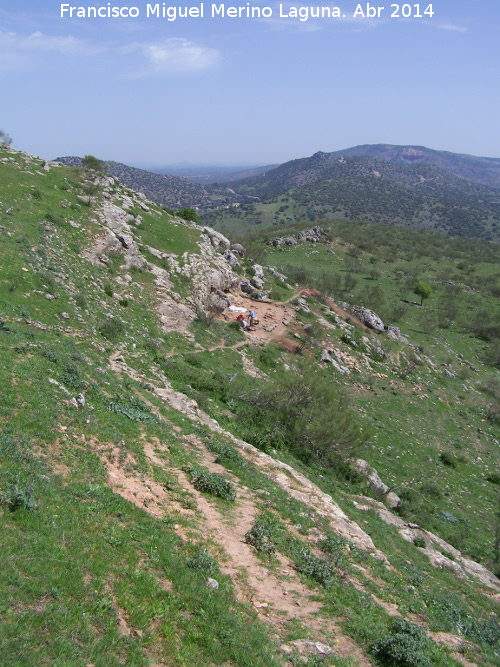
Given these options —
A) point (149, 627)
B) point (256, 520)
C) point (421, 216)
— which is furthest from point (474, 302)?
point (421, 216)

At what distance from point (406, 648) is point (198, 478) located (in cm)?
614

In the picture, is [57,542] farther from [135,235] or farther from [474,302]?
[474,302]

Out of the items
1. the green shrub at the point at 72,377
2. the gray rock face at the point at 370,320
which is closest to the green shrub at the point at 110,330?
the green shrub at the point at 72,377

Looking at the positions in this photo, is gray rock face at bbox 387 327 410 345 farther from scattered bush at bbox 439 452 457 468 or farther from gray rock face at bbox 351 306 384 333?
scattered bush at bbox 439 452 457 468

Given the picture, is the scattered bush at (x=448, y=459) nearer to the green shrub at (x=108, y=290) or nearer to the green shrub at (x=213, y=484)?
the green shrub at (x=213, y=484)

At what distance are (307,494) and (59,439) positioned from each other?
8673mm

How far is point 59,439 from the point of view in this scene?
9.25 metres

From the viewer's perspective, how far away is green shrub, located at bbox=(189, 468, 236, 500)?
34.8 feet

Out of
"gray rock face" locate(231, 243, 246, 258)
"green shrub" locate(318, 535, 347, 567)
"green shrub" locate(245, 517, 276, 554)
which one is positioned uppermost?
"gray rock face" locate(231, 243, 246, 258)

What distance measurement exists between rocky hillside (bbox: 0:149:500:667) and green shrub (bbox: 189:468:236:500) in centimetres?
5

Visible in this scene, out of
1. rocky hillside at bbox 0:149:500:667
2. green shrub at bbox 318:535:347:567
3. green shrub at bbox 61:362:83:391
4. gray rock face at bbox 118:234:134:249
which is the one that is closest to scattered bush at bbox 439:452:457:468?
rocky hillside at bbox 0:149:500:667

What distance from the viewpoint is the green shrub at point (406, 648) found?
659cm

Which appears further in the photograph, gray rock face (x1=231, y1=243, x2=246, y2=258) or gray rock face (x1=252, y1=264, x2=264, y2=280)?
gray rock face (x1=231, y1=243, x2=246, y2=258)

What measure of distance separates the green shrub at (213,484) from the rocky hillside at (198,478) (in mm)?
54
